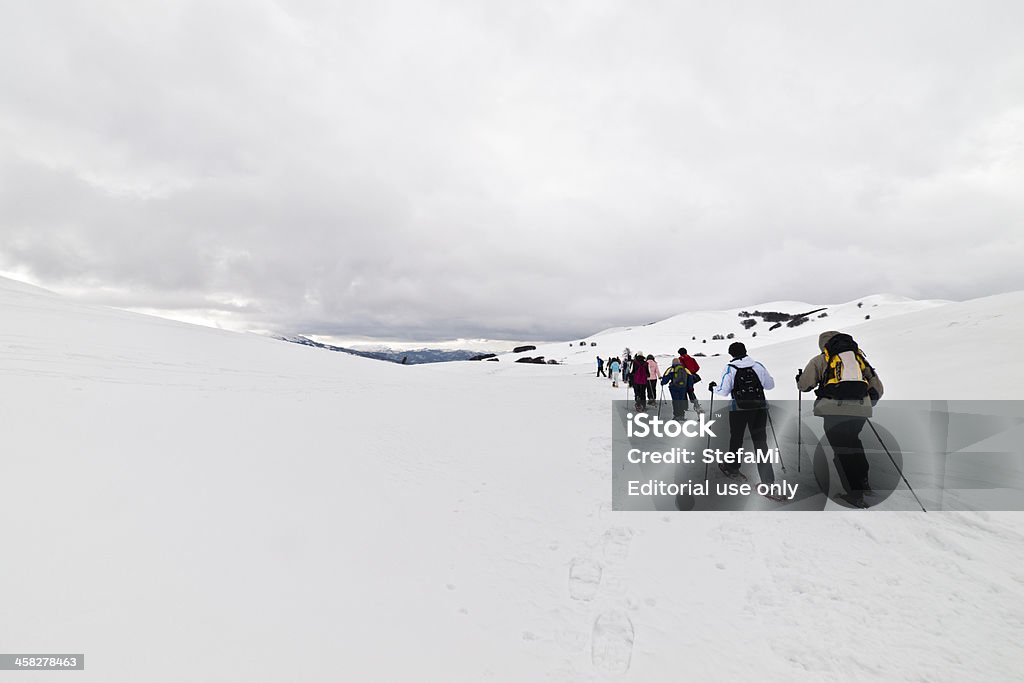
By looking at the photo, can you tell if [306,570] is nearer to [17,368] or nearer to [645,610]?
[645,610]

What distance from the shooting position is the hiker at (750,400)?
6664 mm

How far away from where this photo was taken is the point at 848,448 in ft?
19.4

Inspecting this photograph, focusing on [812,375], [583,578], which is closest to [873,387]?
[812,375]

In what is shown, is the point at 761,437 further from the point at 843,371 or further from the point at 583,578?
the point at 583,578

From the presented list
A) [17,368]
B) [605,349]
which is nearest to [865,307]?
[605,349]

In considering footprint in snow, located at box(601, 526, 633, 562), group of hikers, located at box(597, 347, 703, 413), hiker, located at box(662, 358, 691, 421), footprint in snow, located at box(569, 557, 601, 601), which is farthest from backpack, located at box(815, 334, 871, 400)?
hiker, located at box(662, 358, 691, 421)

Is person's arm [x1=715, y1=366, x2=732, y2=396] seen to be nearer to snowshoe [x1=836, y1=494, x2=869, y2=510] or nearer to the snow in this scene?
the snow

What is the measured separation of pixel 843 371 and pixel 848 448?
1099mm

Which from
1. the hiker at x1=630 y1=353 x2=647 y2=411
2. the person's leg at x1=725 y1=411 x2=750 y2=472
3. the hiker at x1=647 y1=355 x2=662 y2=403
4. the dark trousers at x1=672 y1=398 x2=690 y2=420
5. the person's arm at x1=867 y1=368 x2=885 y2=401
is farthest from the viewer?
the hiker at x1=647 y1=355 x2=662 y2=403

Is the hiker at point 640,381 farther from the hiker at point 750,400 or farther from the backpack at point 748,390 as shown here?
the backpack at point 748,390

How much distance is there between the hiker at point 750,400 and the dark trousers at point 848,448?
0.88m

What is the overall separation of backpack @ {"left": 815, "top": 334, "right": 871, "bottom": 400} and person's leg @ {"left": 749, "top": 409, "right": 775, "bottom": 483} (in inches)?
34.7

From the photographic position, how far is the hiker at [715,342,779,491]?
21.9 ft

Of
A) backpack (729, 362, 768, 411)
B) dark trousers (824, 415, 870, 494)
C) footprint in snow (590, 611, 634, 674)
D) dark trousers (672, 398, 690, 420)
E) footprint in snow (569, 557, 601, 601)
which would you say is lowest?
footprint in snow (590, 611, 634, 674)
